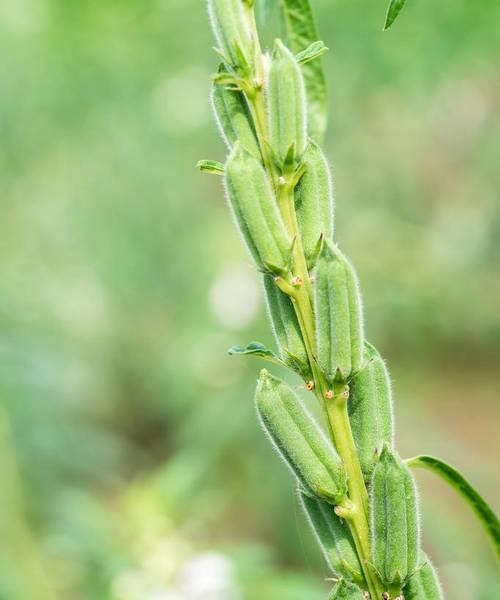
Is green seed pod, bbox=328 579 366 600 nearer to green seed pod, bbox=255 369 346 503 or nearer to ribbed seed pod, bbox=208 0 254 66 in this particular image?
green seed pod, bbox=255 369 346 503

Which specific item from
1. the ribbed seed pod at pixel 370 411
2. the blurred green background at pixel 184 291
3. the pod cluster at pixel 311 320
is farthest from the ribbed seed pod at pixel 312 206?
→ the blurred green background at pixel 184 291

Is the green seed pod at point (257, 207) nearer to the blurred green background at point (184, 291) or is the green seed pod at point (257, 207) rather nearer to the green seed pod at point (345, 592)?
the green seed pod at point (345, 592)

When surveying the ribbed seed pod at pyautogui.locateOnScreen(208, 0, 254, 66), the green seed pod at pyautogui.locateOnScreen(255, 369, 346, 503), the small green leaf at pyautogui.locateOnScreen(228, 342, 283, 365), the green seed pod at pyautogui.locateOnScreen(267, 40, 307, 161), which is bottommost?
the green seed pod at pyautogui.locateOnScreen(255, 369, 346, 503)

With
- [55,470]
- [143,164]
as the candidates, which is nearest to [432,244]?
[143,164]

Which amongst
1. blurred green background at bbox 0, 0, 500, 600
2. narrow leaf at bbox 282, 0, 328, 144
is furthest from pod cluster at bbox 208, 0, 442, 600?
blurred green background at bbox 0, 0, 500, 600

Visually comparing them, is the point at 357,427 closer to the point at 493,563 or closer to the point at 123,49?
the point at 493,563
